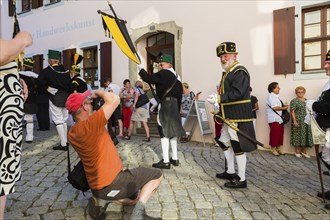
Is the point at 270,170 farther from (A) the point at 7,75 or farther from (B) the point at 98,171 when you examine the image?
(A) the point at 7,75

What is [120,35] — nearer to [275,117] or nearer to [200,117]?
[200,117]

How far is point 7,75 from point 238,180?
3.23 m

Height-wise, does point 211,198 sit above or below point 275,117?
below

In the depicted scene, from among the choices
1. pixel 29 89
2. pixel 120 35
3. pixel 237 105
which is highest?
pixel 120 35

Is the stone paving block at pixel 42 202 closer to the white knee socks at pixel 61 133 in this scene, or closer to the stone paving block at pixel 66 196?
the stone paving block at pixel 66 196

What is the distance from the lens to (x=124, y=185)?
111 inches

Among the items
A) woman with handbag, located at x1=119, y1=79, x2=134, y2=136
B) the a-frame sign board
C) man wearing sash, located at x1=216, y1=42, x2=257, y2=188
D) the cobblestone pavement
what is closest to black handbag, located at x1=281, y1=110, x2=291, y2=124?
the cobblestone pavement

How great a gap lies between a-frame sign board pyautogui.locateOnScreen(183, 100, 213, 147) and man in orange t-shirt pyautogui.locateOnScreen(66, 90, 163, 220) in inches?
208

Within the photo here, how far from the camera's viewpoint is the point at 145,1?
1005cm

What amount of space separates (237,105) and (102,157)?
6.98 feet

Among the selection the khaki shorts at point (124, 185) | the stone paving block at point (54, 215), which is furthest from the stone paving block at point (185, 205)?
the stone paving block at point (54, 215)

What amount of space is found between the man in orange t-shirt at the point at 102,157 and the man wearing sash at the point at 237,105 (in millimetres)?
1629

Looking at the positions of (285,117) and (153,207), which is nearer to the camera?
(153,207)

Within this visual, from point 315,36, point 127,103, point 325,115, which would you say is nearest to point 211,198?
point 325,115
